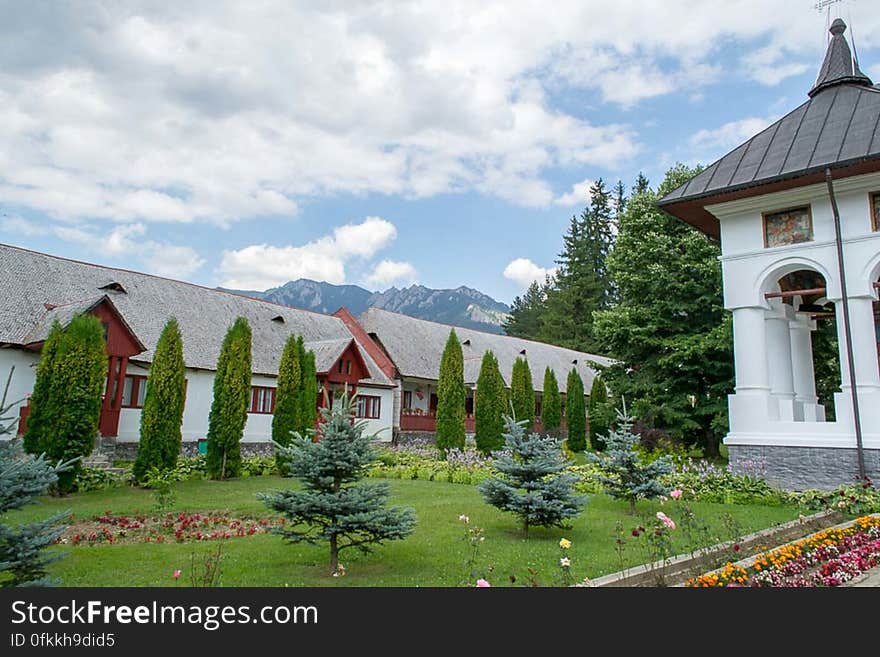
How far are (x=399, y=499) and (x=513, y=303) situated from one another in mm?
53650

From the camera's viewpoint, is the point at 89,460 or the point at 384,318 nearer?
the point at 89,460

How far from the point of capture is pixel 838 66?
12562 millimetres

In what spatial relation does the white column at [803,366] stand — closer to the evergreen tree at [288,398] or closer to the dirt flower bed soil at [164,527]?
the dirt flower bed soil at [164,527]

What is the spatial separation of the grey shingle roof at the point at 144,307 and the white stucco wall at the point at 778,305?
1371 cm

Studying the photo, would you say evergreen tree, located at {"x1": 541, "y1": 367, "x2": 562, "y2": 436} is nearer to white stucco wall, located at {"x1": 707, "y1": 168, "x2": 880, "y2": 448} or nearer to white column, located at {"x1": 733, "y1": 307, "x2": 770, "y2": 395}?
white stucco wall, located at {"x1": 707, "y1": 168, "x2": 880, "y2": 448}

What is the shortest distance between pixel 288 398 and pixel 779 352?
12283 millimetres

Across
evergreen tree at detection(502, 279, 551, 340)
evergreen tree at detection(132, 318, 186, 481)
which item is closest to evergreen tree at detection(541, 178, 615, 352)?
evergreen tree at detection(502, 279, 551, 340)

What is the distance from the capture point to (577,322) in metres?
43.1

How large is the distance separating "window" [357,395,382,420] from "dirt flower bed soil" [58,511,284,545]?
573 inches

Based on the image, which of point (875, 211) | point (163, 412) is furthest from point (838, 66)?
point (163, 412)

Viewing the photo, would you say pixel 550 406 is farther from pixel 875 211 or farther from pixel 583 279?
pixel 583 279

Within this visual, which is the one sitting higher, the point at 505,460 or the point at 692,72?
the point at 692,72
